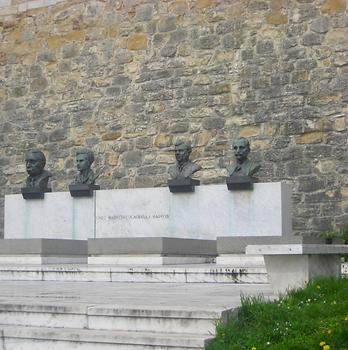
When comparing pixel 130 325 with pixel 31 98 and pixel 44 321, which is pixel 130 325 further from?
pixel 31 98

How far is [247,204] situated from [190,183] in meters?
0.91

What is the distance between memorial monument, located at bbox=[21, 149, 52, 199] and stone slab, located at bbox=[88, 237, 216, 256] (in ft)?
9.18

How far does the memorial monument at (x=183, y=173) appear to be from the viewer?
1171 centimetres

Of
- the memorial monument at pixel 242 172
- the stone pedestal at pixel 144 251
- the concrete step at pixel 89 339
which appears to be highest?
the memorial monument at pixel 242 172

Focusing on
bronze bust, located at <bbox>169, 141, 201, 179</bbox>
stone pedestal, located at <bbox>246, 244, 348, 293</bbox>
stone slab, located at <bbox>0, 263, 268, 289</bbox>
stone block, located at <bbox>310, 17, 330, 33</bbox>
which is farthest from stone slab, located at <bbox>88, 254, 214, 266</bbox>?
stone block, located at <bbox>310, 17, 330, 33</bbox>

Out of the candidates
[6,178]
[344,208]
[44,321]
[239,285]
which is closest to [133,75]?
[6,178]

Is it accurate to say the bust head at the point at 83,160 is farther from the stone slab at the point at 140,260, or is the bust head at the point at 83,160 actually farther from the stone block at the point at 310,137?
the stone block at the point at 310,137

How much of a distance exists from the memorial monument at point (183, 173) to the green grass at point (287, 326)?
20.6 ft

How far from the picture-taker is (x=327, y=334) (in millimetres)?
4543

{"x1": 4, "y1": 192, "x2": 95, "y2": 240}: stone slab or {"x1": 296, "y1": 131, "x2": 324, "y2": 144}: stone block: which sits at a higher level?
{"x1": 296, "y1": 131, "x2": 324, "y2": 144}: stone block

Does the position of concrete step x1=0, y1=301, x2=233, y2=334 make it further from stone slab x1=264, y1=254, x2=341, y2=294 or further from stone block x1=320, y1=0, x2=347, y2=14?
stone block x1=320, y1=0, x2=347, y2=14

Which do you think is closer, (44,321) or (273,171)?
(44,321)

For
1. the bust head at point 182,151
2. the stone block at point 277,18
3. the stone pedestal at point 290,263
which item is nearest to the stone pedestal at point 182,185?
the bust head at point 182,151

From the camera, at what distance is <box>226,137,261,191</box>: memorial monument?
11.3 m
